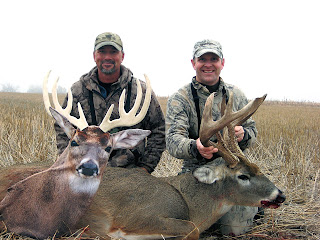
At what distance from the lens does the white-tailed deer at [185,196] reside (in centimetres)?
294

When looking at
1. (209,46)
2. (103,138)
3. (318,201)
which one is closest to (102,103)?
(209,46)

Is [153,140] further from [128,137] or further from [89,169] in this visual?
[89,169]

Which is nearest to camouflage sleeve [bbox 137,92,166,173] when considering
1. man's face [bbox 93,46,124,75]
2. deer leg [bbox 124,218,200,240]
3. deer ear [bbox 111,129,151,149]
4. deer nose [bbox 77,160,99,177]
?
man's face [bbox 93,46,124,75]

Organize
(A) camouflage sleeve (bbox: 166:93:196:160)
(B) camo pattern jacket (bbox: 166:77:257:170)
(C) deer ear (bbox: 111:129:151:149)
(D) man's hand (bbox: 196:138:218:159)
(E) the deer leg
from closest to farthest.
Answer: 1. (E) the deer leg
2. (C) deer ear (bbox: 111:129:151:149)
3. (D) man's hand (bbox: 196:138:218:159)
4. (A) camouflage sleeve (bbox: 166:93:196:160)
5. (B) camo pattern jacket (bbox: 166:77:257:170)

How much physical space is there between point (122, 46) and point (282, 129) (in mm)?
4929

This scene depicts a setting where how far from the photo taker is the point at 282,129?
810 cm

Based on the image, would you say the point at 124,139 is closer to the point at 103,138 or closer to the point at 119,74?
the point at 103,138

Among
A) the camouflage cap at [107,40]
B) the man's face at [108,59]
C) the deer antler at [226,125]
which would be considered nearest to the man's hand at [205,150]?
the deer antler at [226,125]

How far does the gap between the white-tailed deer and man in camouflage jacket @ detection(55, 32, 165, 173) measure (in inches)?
51.4

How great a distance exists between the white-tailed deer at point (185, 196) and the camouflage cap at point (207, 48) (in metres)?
1.38

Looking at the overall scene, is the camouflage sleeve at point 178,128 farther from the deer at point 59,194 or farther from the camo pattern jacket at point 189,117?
the deer at point 59,194

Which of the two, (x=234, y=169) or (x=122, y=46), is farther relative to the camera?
(x=122, y=46)

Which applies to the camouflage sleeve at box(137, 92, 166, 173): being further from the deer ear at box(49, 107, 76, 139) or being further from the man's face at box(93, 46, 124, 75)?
the deer ear at box(49, 107, 76, 139)

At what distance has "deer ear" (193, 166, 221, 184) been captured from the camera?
329cm
